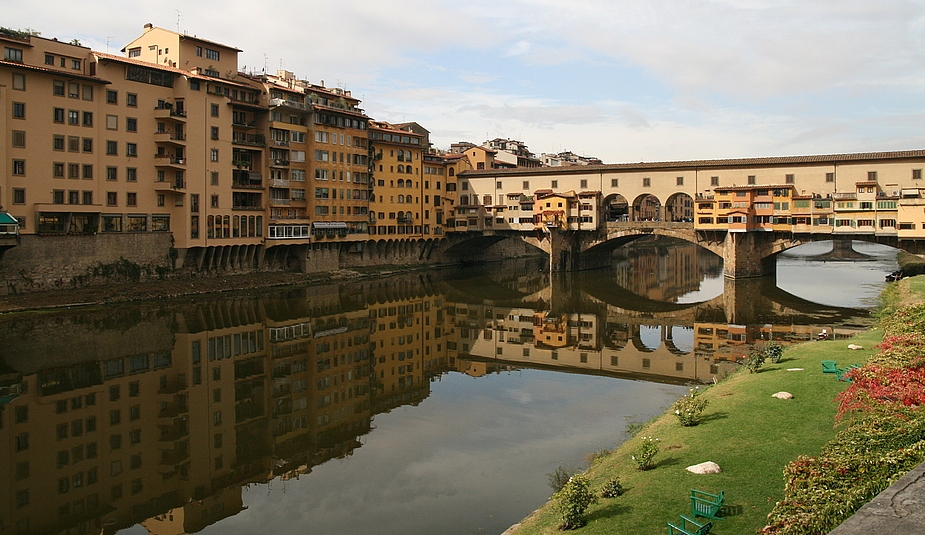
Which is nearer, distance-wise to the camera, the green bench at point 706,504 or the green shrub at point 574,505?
A: the green bench at point 706,504

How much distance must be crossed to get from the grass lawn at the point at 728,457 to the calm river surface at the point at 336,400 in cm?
214

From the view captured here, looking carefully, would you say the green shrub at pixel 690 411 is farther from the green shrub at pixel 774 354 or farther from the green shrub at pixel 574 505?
the green shrub at pixel 774 354

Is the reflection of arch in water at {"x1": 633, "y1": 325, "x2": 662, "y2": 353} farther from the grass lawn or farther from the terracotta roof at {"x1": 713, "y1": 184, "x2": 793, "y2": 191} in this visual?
the terracotta roof at {"x1": 713, "y1": 184, "x2": 793, "y2": 191}

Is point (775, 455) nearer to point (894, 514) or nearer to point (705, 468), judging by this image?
point (705, 468)

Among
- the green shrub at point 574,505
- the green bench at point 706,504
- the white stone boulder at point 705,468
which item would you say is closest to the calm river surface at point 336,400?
the green shrub at point 574,505

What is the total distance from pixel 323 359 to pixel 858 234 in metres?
44.7

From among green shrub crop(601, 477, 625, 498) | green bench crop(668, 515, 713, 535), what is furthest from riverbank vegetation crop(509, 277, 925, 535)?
green bench crop(668, 515, 713, 535)

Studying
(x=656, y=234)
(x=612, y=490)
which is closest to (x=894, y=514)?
(x=612, y=490)

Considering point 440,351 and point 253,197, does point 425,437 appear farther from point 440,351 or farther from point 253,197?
point 253,197

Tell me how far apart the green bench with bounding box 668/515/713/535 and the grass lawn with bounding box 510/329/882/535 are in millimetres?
250

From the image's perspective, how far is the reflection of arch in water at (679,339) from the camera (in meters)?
32.7

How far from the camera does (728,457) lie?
519 inches

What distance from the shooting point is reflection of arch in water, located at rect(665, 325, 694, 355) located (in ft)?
107

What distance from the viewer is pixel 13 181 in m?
39.6
